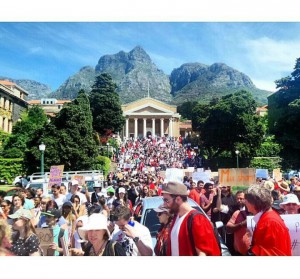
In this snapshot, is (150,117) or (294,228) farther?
(150,117)

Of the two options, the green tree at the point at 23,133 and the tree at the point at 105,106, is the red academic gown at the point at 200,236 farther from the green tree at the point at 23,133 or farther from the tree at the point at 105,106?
the tree at the point at 105,106

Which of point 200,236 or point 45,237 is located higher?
point 200,236

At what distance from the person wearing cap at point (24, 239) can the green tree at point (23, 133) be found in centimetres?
3192

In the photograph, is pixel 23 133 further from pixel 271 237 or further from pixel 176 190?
pixel 271 237

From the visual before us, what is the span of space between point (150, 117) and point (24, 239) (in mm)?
79094

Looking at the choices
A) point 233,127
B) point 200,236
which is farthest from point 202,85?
point 200,236

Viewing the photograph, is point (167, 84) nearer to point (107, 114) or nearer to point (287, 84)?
point (107, 114)

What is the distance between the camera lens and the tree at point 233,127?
46503mm

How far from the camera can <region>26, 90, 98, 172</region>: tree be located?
2767 cm

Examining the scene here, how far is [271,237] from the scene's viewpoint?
3.55m

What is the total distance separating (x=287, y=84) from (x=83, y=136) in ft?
51.0

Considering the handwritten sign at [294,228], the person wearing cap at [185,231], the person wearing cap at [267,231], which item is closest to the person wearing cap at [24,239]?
the person wearing cap at [185,231]

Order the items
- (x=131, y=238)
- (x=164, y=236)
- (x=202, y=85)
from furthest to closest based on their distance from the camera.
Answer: (x=202, y=85), (x=164, y=236), (x=131, y=238)
